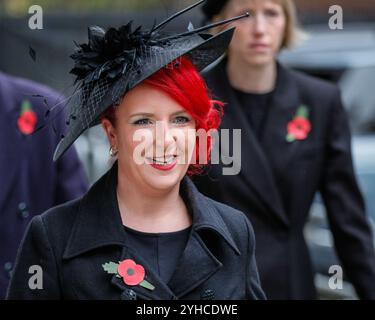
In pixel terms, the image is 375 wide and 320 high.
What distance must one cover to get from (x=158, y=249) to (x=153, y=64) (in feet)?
1.50

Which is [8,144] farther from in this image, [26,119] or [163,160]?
[163,160]

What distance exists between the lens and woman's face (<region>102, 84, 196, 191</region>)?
2.50 metres

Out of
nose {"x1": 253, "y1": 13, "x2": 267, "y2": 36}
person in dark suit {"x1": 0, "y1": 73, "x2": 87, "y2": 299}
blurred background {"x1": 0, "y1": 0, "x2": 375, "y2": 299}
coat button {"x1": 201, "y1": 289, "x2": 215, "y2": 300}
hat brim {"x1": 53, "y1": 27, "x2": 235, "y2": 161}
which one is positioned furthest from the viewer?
blurred background {"x1": 0, "y1": 0, "x2": 375, "y2": 299}

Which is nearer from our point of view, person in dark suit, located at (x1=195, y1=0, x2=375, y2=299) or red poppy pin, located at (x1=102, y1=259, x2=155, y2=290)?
red poppy pin, located at (x1=102, y1=259, x2=155, y2=290)

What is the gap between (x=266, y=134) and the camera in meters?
A: 3.89

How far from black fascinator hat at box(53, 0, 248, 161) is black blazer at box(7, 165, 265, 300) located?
176mm

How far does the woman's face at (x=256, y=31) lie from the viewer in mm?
3846

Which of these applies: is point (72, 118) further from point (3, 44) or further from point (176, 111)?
point (3, 44)

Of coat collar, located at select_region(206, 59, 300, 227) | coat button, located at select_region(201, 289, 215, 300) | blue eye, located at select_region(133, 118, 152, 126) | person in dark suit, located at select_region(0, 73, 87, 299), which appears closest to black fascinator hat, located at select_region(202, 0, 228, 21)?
coat collar, located at select_region(206, 59, 300, 227)

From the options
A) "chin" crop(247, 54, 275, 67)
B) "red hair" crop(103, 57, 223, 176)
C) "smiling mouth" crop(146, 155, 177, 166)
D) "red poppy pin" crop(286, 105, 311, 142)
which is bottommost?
"smiling mouth" crop(146, 155, 177, 166)

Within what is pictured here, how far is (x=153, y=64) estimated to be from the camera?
2.48 metres

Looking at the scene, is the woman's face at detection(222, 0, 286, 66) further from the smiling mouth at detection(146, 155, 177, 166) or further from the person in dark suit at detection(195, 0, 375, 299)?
the smiling mouth at detection(146, 155, 177, 166)

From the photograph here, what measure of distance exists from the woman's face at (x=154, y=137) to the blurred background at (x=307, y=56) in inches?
48.9

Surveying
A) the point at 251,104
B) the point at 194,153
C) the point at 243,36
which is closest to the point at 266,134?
the point at 251,104
